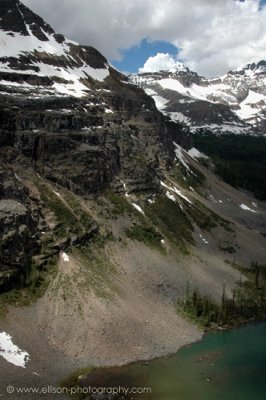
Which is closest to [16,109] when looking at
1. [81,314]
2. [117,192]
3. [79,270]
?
[117,192]

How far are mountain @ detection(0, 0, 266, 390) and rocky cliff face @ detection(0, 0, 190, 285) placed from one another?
348 millimetres

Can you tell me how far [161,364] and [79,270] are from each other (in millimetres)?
26213

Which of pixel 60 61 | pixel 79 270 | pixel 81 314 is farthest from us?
pixel 60 61

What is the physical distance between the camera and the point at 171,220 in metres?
142

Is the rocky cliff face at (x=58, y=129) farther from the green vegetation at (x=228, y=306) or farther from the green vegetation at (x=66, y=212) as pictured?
the green vegetation at (x=228, y=306)

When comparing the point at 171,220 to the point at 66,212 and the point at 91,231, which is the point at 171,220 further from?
the point at 66,212

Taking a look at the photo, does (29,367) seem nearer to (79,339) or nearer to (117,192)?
(79,339)

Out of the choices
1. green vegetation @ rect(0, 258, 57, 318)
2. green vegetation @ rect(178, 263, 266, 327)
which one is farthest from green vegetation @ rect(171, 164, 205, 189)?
green vegetation @ rect(0, 258, 57, 318)

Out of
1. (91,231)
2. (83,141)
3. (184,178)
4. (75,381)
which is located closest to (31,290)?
(75,381)

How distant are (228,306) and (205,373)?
27.1m

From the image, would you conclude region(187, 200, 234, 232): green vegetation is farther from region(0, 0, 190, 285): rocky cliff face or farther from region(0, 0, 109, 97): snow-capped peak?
region(0, 0, 109, 97): snow-capped peak

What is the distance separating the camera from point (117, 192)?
450 feet

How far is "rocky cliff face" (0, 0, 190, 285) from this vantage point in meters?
107

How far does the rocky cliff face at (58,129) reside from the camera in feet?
350
